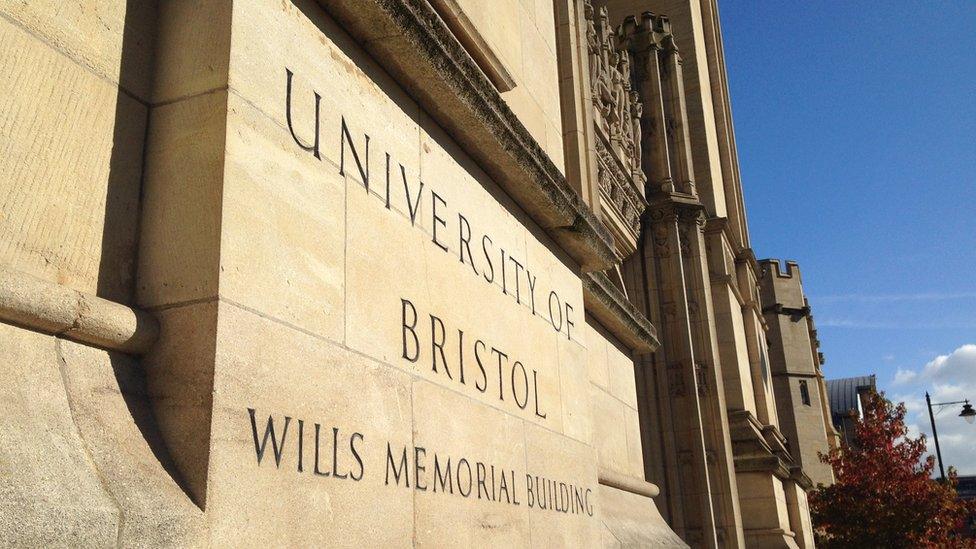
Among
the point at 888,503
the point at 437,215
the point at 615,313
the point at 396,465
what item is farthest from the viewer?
the point at 888,503

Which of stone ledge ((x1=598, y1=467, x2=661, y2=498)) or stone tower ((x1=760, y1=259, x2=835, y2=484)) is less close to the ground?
stone tower ((x1=760, y1=259, x2=835, y2=484))

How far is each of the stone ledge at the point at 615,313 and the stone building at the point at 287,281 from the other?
108 centimetres

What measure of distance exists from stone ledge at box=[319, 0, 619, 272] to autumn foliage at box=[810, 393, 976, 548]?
60.3 ft

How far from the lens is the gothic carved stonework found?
13195mm

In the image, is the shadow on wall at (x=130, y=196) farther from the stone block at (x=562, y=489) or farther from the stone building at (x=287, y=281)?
the stone block at (x=562, y=489)

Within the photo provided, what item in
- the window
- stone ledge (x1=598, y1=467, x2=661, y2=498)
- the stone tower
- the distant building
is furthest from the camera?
the distant building

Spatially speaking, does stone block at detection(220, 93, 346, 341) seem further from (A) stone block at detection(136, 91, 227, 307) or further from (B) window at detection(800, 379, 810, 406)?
(B) window at detection(800, 379, 810, 406)

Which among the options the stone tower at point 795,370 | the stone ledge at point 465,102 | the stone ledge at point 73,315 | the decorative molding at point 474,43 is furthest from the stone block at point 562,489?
the stone tower at point 795,370

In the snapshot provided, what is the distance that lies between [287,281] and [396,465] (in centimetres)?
86

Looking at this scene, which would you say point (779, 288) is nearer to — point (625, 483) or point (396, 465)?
point (625, 483)

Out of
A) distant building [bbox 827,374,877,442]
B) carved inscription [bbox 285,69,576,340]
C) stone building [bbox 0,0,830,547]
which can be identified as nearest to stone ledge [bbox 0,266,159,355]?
stone building [bbox 0,0,830,547]

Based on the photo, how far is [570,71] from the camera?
9078mm

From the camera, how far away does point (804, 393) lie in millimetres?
35281

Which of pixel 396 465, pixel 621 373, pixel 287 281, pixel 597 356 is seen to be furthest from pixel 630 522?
pixel 287 281
